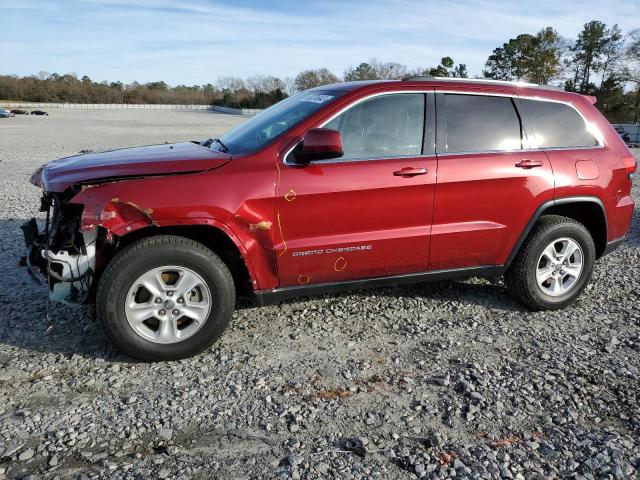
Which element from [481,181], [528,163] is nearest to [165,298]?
[481,181]

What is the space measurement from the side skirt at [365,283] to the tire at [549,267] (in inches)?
7.7

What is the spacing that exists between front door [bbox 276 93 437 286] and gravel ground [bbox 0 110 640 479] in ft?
1.91

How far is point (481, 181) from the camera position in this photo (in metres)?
4.10

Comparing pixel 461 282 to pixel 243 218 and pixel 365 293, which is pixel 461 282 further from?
pixel 243 218

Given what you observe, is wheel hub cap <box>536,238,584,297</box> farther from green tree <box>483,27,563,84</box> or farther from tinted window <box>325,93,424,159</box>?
green tree <box>483,27,563,84</box>

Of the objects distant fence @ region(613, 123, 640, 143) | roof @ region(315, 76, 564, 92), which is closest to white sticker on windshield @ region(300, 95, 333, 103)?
roof @ region(315, 76, 564, 92)

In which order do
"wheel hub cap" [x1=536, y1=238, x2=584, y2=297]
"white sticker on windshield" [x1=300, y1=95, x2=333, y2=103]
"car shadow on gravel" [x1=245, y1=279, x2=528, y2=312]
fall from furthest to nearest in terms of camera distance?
"car shadow on gravel" [x1=245, y1=279, x2=528, y2=312] < "wheel hub cap" [x1=536, y1=238, x2=584, y2=297] < "white sticker on windshield" [x1=300, y1=95, x2=333, y2=103]

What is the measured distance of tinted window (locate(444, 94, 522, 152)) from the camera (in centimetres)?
412

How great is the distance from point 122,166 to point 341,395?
6.70ft

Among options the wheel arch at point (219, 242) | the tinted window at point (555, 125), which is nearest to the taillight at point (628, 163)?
the tinted window at point (555, 125)

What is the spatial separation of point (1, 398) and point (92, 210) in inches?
48.2

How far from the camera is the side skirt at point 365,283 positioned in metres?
3.81

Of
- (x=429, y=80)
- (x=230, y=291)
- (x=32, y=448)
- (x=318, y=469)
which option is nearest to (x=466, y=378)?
(x=318, y=469)

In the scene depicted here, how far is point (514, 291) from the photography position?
4574 mm
